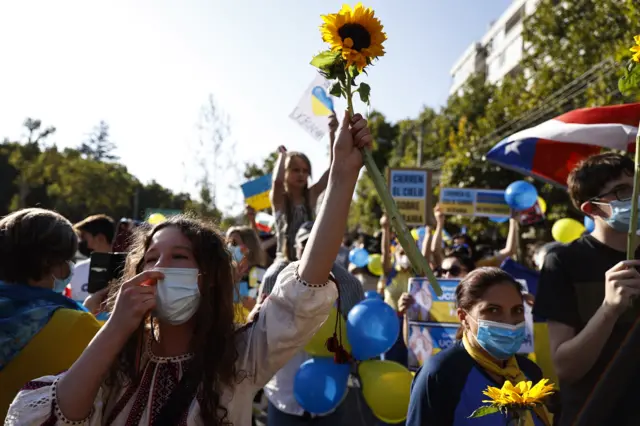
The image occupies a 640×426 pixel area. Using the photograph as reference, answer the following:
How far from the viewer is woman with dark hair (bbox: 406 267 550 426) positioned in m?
2.32

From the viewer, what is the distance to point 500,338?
8.21 ft

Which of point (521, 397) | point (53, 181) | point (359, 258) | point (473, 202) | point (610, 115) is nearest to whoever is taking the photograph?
point (521, 397)

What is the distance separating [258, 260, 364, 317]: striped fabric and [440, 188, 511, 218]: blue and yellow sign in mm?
4396

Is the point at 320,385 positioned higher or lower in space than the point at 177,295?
lower

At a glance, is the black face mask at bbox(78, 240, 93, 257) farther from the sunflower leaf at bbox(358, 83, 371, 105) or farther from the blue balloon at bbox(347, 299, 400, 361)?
the sunflower leaf at bbox(358, 83, 371, 105)

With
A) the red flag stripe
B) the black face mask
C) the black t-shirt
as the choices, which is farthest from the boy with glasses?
the black face mask

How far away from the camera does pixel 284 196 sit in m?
3.91

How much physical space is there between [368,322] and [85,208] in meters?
42.3

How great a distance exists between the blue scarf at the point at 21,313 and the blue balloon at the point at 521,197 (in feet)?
17.8

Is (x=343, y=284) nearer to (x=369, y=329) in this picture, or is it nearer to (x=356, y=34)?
(x=369, y=329)

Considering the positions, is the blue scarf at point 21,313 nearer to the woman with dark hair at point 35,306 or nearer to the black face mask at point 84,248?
the woman with dark hair at point 35,306

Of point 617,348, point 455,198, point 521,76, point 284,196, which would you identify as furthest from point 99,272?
point 521,76

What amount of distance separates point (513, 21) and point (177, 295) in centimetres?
5154

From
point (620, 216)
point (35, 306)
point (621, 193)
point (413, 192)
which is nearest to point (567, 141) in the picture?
point (621, 193)
